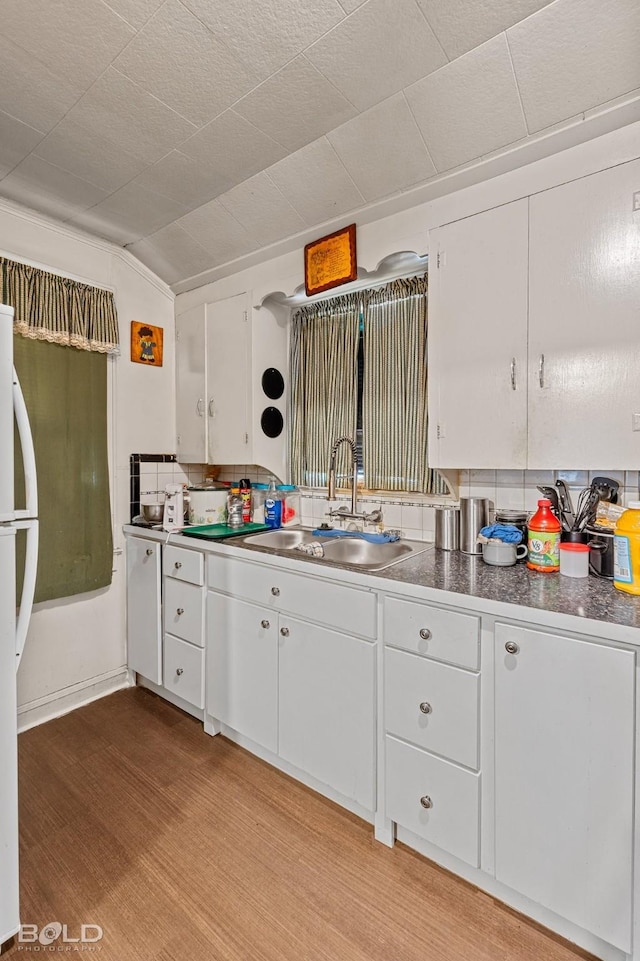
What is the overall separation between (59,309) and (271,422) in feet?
3.98

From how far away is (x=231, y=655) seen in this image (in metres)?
2.07

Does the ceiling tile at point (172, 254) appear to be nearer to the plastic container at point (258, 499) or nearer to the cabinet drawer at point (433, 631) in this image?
the plastic container at point (258, 499)

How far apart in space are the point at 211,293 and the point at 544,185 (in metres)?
1.83

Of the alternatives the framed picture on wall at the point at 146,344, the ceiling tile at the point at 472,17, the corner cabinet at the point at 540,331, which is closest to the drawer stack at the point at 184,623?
the framed picture on wall at the point at 146,344

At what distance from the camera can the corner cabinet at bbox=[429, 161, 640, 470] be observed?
4.77 feet

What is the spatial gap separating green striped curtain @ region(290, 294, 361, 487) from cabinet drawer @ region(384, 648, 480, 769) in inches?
49.5

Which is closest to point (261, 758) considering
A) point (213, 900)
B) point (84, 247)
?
point (213, 900)

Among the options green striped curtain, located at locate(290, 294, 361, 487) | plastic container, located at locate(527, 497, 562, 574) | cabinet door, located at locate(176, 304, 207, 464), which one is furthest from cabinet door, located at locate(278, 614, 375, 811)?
cabinet door, located at locate(176, 304, 207, 464)

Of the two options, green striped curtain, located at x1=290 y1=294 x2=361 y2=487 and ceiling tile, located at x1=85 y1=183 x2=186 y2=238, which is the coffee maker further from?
ceiling tile, located at x1=85 y1=183 x2=186 y2=238

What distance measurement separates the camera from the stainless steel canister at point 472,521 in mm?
1855

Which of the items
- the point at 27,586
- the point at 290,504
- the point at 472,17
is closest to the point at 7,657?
the point at 27,586

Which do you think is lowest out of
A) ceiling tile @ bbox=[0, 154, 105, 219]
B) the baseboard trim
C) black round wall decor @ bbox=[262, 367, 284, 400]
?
the baseboard trim

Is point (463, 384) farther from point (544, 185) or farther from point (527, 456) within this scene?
point (544, 185)

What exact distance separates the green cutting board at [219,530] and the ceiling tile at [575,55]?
2044mm
